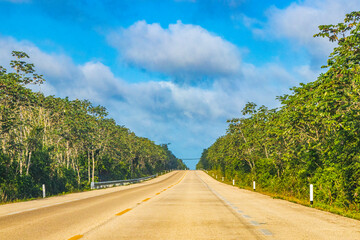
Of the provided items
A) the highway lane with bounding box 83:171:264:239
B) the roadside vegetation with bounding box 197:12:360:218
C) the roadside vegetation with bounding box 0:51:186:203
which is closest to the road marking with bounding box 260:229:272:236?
the highway lane with bounding box 83:171:264:239

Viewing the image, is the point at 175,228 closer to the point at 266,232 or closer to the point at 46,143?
the point at 266,232

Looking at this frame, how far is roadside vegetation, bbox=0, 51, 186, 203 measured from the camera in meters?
21.8

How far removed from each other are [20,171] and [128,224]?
18.1 m

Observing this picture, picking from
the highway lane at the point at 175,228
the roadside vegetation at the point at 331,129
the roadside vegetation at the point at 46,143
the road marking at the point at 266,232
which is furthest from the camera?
the roadside vegetation at the point at 46,143

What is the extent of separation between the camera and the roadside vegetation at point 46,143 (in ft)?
71.5

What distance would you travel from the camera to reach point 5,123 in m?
20.6

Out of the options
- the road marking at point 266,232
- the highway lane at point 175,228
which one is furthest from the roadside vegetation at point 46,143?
the road marking at point 266,232

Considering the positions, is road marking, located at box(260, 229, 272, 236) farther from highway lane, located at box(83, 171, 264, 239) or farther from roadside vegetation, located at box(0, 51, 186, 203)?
roadside vegetation, located at box(0, 51, 186, 203)

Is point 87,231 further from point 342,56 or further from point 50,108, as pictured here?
point 50,108

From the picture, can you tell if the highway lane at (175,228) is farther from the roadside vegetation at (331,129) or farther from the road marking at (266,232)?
the roadside vegetation at (331,129)

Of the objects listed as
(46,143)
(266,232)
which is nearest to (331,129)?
(266,232)

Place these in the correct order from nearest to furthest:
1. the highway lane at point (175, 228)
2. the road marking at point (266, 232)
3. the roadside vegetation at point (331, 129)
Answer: the highway lane at point (175, 228) → the road marking at point (266, 232) → the roadside vegetation at point (331, 129)

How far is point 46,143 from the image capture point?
3388 centimetres

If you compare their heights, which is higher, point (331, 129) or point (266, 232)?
point (331, 129)
